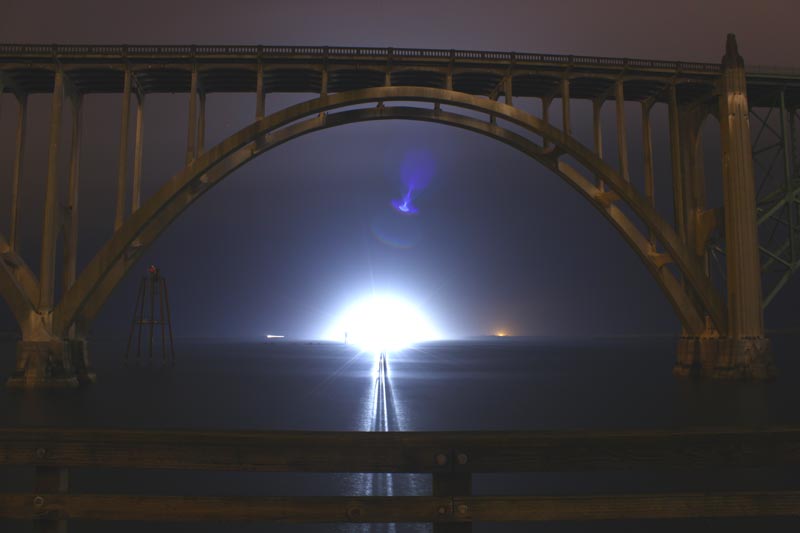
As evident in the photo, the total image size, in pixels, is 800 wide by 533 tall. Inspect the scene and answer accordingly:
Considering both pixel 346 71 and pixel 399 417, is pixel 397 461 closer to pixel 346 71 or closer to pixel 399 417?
pixel 399 417

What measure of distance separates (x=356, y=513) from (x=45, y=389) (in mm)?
26297

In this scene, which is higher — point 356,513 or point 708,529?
point 356,513

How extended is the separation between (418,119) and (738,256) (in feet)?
49.9

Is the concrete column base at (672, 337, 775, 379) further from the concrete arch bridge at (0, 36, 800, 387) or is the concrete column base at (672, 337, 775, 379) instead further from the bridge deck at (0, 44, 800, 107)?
the bridge deck at (0, 44, 800, 107)

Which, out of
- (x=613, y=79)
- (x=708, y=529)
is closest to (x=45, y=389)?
(x=708, y=529)

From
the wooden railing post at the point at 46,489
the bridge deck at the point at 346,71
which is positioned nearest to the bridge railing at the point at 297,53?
the bridge deck at the point at 346,71

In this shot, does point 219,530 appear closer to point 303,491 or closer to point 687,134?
point 303,491

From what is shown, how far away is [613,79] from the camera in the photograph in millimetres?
29750

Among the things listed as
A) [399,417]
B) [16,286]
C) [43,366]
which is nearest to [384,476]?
[399,417]

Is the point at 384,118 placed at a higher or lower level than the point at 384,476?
higher

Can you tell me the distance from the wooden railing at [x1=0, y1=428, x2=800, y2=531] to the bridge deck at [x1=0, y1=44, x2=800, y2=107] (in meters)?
26.6

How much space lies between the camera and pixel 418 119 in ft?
98.1

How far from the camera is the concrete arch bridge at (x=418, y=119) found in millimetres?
26547

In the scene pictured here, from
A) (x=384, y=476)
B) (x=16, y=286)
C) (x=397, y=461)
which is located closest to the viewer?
(x=397, y=461)
